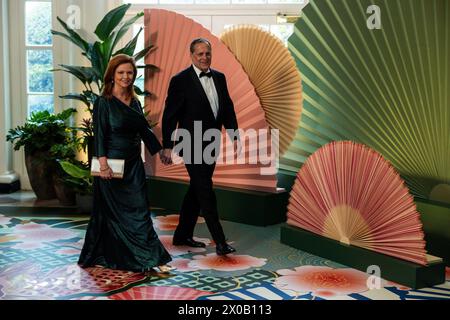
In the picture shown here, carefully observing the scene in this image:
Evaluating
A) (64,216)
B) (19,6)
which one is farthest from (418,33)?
(19,6)

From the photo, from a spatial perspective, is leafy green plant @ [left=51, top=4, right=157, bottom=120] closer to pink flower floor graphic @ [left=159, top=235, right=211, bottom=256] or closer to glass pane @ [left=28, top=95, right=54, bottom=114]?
glass pane @ [left=28, top=95, right=54, bottom=114]

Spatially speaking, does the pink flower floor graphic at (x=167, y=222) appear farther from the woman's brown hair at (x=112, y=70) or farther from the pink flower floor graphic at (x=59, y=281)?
the woman's brown hair at (x=112, y=70)

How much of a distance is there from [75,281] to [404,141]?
2.27 m

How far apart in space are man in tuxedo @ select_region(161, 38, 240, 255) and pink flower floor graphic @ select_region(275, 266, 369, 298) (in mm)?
553

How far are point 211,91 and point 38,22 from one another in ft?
9.37

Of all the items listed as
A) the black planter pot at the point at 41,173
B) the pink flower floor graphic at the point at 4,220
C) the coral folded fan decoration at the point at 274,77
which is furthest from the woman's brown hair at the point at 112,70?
the black planter pot at the point at 41,173

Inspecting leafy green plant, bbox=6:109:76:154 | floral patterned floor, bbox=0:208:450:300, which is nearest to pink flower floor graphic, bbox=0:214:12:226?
floral patterned floor, bbox=0:208:450:300

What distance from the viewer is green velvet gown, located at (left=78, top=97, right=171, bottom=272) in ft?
13.9

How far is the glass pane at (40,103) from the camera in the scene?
6.91 metres

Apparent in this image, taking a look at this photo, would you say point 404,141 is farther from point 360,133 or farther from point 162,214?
point 162,214

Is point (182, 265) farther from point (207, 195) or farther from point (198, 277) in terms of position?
point (207, 195)

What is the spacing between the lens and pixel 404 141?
4707 mm

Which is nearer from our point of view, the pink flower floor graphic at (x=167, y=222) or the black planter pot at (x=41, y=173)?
the pink flower floor graphic at (x=167, y=222)

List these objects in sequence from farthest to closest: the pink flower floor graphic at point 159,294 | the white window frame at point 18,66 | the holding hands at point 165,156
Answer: the white window frame at point 18,66 < the holding hands at point 165,156 < the pink flower floor graphic at point 159,294
